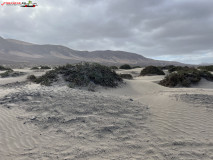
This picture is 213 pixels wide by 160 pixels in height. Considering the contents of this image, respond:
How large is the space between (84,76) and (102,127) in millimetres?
4884

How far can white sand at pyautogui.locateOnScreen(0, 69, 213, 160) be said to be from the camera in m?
3.24

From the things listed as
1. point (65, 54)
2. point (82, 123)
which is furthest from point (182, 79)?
point (65, 54)

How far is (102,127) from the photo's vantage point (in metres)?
4.17

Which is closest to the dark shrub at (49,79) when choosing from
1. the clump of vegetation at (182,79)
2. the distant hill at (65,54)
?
the clump of vegetation at (182,79)

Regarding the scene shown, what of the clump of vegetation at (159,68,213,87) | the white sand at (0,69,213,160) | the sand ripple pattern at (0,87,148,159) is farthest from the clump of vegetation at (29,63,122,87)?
the clump of vegetation at (159,68,213,87)

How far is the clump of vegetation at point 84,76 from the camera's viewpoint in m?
8.40

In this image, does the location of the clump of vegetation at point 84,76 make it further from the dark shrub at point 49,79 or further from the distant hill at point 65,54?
the distant hill at point 65,54

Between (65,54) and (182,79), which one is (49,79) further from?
(65,54)

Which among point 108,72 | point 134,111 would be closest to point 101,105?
point 134,111

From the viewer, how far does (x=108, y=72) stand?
992 cm

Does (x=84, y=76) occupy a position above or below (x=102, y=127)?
above

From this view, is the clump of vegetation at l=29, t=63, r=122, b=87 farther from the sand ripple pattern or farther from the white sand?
the white sand

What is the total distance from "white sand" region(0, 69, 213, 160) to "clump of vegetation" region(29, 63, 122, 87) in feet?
5.51

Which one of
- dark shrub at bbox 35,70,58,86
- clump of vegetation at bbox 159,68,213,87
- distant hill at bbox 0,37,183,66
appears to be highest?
distant hill at bbox 0,37,183,66
